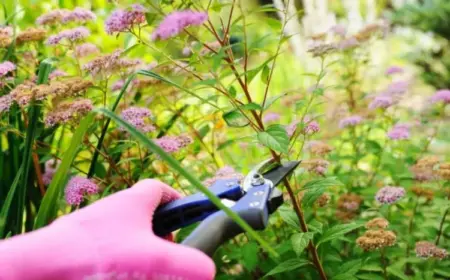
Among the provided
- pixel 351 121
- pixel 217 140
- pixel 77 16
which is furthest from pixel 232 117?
pixel 217 140

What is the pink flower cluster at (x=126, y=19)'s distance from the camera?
1051 millimetres

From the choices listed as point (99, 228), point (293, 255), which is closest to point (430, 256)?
point (293, 255)

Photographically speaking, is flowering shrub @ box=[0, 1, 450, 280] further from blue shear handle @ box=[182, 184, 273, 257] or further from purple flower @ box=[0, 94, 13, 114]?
blue shear handle @ box=[182, 184, 273, 257]

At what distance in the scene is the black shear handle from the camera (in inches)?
24.5

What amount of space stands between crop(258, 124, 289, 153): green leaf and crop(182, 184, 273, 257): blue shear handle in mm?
383

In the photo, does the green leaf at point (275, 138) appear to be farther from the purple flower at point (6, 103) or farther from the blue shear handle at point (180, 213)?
the purple flower at point (6, 103)

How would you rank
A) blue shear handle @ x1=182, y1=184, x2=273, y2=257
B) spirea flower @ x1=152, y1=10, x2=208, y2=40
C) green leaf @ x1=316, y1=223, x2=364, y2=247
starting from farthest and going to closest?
green leaf @ x1=316, y1=223, x2=364, y2=247
spirea flower @ x1=152, y1=10, x2=208, y2=40
blue shear handle @ x1=182, y1=184, x2=273, y2=257

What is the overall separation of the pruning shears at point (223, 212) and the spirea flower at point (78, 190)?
44 centimetres

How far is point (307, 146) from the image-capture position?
157cm

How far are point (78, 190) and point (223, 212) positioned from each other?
1.85 feet

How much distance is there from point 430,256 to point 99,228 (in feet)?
3.02

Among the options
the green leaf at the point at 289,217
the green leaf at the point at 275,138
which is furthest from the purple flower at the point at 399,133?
the green leaf at the point at 275,138

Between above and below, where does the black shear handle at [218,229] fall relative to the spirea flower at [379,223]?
above

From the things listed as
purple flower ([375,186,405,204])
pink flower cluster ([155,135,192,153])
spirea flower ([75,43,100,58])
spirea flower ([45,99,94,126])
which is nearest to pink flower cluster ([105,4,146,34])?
spirea flower ([45,99,94,126])
